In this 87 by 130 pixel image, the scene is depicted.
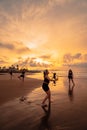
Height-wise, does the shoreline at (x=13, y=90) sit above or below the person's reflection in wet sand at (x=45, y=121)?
above

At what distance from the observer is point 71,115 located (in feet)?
27.8

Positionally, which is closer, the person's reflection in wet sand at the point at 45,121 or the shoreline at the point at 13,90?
the person's reflection in wet sand at the point at 45,121

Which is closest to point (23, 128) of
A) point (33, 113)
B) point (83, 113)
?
point (33, 113)

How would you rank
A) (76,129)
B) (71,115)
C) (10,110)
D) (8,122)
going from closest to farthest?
(76,129)
(8,122)
(71,115)
(10,110)

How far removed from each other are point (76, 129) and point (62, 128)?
1.60ft

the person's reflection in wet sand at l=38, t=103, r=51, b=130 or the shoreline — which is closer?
the person's reflection in wet sand at l=38, t=103, r=51, b=130

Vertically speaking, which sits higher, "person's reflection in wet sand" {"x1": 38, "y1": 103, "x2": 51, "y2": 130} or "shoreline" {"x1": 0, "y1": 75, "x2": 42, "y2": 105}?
"shoreline" {"x1": 0, "y1": 75, "x2": 42, "y2": 105}

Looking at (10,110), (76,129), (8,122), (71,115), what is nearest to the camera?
(76,129)

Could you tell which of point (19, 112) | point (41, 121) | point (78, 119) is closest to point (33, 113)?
point (19, 112)

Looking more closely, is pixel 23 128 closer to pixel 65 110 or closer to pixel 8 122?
pixel 8 122

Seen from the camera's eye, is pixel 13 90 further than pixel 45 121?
Yes

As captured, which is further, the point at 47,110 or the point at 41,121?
the point at 47,110

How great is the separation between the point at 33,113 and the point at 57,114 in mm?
1112

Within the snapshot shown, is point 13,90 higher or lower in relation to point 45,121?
higher
